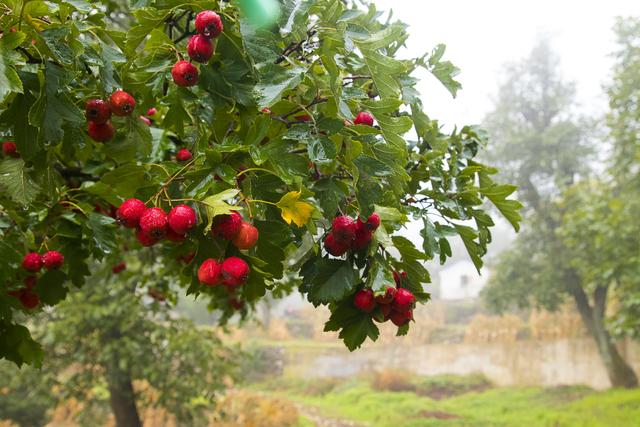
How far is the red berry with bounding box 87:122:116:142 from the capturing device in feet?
4.91

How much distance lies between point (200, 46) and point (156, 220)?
43 centimetres

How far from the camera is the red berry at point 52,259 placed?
5.89 ft

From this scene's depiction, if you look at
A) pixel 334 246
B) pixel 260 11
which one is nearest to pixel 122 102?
pixel 260 11

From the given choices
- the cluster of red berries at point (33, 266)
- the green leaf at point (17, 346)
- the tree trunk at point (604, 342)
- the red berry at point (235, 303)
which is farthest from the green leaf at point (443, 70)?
the tree trunk at point (604, 342)

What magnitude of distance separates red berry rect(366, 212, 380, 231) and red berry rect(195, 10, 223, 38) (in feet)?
1.84

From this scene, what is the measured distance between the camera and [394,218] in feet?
→ 4.17

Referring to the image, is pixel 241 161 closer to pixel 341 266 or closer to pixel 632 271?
pixel 341 266

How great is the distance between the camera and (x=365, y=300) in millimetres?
1349

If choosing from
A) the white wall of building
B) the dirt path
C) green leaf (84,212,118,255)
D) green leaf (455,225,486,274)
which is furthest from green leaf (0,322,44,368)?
the white wall of building

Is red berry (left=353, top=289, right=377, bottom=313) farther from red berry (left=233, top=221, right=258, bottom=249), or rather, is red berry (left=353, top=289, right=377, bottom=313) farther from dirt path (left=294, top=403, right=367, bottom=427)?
dirt path (left=294, top=403, right=367, bottom=427)

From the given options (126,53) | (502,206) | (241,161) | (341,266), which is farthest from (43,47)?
(502,206)

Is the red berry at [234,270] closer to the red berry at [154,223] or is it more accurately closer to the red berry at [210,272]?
the red berry at [210,272]

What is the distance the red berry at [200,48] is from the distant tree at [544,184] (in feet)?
34.4

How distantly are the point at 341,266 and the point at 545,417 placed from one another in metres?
11.2
